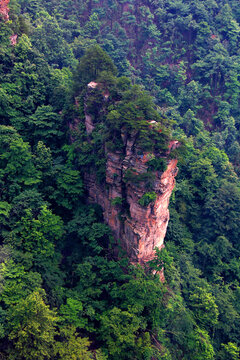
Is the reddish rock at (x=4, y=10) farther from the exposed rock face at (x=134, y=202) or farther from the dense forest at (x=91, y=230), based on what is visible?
the exposed rock face at (x=134, y=202)

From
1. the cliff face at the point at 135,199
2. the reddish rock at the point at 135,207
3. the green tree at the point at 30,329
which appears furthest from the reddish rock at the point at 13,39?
the green tree at the point at 30,329

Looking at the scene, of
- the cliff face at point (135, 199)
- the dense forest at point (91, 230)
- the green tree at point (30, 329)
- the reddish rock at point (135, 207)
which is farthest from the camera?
the reddish rock at point (135, 207)

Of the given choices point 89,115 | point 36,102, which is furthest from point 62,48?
point 89,115

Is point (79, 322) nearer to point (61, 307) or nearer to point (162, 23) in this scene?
A: point (61, 307)

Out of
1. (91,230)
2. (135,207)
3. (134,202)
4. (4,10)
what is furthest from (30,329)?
(4,10)

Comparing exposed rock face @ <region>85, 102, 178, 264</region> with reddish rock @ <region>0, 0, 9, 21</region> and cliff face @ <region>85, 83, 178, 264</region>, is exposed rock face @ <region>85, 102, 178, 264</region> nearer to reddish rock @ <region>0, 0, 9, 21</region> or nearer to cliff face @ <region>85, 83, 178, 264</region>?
cliff face @ <region>85, 83, 178, 264</region>
